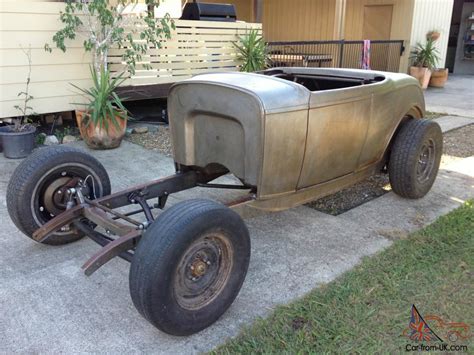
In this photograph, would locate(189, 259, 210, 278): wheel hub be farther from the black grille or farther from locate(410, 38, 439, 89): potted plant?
locate(410, 38, 439, 89): potted plant

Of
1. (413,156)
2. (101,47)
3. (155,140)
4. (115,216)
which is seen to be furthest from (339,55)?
(115,216)

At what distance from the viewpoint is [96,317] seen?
8.11 ft

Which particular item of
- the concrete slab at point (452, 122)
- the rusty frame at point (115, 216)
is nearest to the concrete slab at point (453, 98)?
the concrete slab at point (452, 122)

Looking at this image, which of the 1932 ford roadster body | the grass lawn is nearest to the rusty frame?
the 1932 ford roadster body

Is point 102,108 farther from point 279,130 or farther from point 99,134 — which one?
point 279,130

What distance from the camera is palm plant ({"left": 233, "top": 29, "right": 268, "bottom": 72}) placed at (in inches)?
324

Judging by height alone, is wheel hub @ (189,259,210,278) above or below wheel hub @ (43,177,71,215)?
below

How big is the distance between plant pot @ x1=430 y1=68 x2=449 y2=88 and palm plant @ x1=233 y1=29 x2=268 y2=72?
6.63m

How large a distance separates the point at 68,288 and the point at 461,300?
7.89 ft

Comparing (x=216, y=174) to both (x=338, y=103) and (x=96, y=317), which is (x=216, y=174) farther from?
(x=96, y=317)

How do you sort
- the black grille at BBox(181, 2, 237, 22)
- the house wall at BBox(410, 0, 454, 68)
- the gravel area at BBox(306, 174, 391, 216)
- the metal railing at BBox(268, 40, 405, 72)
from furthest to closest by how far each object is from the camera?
1. the house wall at BBox(410, 0, 454, 68)
2. the metal railing at BBox(268, 40, 405, 72)
3. the black grille at BBox(181, 2, 237, 22)
4. the gravel area at BBox(306, 174, 391, 216)

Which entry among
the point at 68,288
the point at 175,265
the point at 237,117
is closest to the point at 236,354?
the point at 175,265

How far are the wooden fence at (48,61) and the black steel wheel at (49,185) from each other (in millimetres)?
3269

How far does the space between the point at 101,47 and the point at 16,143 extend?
1748mm
